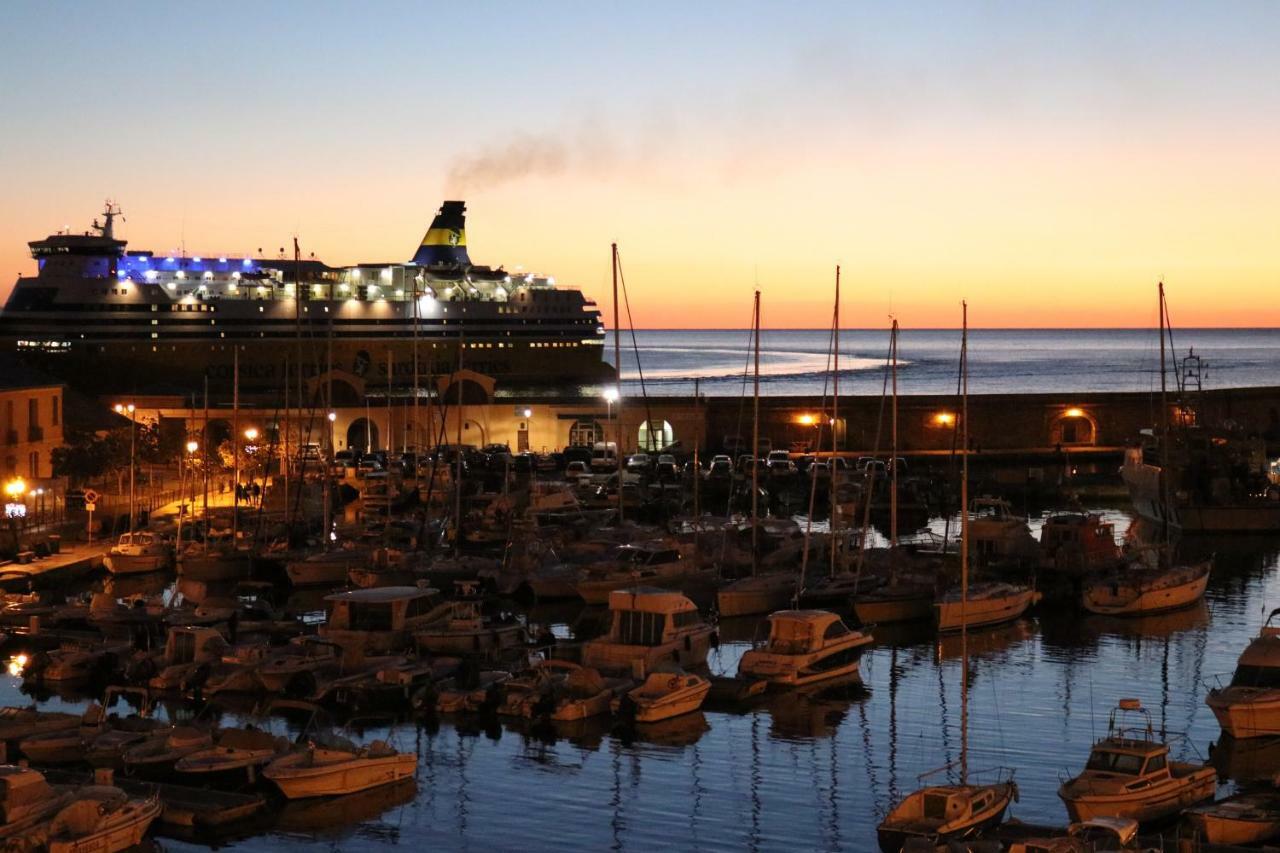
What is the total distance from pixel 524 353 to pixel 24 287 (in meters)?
20.5

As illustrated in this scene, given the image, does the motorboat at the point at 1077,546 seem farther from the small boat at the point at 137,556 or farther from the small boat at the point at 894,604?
the small boat at the point at 137,556

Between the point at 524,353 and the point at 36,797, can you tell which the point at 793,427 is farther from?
the point at 36,797

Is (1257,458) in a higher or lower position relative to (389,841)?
higher

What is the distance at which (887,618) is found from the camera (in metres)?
21.7

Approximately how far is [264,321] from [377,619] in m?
46.8

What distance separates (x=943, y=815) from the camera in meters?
12.1

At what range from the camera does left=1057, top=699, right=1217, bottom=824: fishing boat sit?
12484mm

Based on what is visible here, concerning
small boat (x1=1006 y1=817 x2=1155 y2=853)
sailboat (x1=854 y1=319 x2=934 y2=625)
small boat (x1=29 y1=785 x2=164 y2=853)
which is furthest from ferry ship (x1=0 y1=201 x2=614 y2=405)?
small boat (x1=1006 y1=817 x2=1155 y2=853)

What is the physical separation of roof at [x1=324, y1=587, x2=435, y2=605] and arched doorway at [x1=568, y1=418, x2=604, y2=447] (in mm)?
24391

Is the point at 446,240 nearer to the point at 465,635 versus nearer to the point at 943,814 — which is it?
the point at 465,635

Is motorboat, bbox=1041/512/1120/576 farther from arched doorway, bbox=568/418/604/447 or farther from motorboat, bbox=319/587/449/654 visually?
arched doorway, bbox=568/418/604/447

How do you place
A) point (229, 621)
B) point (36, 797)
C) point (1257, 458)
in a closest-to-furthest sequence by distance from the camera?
point (36, 797)
point (229, 621)
point (1257, 458)

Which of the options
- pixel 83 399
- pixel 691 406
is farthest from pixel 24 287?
pixel 691 406

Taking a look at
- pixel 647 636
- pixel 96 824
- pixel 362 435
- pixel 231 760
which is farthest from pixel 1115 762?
pixel 362 435
